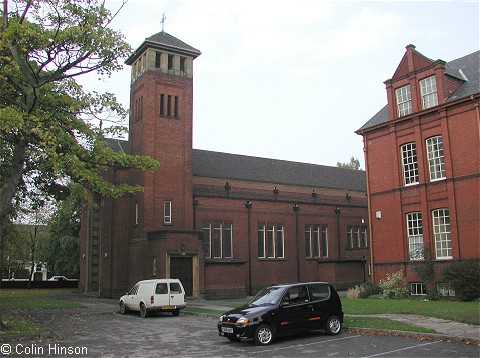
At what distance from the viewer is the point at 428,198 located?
24.9m

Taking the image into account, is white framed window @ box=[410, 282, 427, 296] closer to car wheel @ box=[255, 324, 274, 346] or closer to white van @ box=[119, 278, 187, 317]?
white van @ box=[119, 278, 187, 317]

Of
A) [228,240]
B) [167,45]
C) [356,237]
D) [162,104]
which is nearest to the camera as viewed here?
[162,104]

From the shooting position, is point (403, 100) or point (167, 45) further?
point (167, 45)

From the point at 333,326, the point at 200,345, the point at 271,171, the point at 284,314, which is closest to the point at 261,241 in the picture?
the point at 271,171

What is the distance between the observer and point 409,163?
2641cm

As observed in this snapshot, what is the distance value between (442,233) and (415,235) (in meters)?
1.57

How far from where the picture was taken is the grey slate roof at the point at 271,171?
132ft

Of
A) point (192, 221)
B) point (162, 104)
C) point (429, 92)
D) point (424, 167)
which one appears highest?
point (162, 104)

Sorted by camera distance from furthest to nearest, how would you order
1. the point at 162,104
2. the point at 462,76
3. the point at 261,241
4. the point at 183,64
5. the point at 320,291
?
the point at 261,241 → the point at 183,64 → the point at 162,104 → the point at 462,76 → the point at 320,291

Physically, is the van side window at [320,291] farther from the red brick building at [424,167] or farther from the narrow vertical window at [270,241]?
the narrow vertical window at [270,241]

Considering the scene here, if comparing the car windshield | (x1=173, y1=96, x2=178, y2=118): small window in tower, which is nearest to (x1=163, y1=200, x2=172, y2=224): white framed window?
(x1=173, y1=96, x2=178, y2=118): small window in tower

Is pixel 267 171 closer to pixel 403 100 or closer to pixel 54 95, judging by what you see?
pixel 403 100

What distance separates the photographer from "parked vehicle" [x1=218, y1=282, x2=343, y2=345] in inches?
499

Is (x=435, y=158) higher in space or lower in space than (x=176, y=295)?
higher
